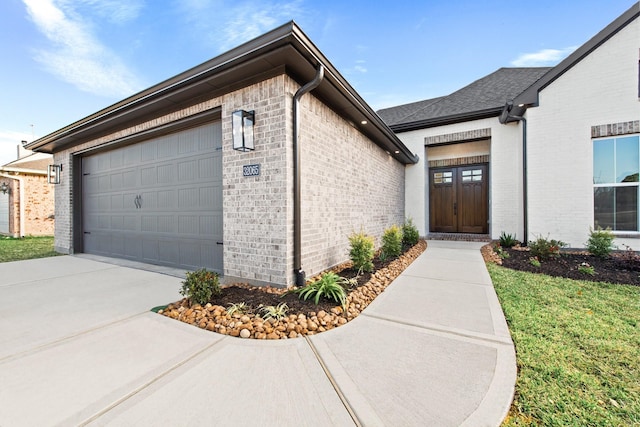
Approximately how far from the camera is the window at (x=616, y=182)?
19.4ft

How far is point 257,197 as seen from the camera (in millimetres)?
3672

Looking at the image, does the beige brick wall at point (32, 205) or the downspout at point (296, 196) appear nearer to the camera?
the downspout at point (296, 196)

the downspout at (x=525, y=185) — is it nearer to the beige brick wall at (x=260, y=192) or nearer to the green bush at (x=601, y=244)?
the green bush at (x=601, y=244)

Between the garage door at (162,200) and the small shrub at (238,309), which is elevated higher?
the garage door at (162,200)

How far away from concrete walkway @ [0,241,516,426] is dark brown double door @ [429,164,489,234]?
6.95 m

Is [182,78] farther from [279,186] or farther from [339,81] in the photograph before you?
[339,81]

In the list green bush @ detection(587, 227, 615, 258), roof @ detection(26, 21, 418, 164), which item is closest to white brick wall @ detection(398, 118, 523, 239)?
green bush @ detection(587, 227, 615, 258)

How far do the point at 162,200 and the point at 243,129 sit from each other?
2811mm

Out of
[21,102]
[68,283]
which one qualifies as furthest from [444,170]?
[21,102]

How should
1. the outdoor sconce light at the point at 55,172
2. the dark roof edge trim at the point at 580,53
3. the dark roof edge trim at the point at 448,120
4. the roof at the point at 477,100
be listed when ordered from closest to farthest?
1. the dark roof edge trim at the point at 580,53
2. the outdoor sconce light at the point at 55,172
3. the dark roof edge trim at the point at 448,120
4. the roof at the point at 477,100

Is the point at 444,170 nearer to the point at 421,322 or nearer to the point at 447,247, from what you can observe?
the point at 447,247

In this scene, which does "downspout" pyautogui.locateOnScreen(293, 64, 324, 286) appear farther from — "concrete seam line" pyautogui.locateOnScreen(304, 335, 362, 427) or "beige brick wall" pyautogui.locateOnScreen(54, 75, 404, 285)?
"concrete seam line" pyautogui.locateOnScreen(304, 335, 362, 427)

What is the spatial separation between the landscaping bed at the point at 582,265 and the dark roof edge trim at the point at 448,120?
14.7 ft

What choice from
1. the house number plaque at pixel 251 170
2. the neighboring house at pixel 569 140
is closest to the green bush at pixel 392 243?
the house number plaque at pixel 251 170
